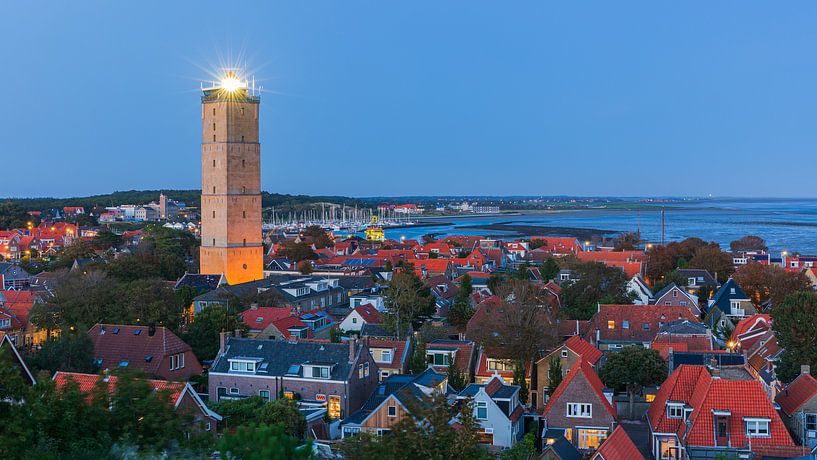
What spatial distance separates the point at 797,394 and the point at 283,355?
15.2m

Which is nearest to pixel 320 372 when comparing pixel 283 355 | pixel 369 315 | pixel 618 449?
pixel 283 355

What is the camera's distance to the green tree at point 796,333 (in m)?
26.8

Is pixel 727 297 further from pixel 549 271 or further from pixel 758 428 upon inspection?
pixel 758 428

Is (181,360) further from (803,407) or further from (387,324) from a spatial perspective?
(803,407)

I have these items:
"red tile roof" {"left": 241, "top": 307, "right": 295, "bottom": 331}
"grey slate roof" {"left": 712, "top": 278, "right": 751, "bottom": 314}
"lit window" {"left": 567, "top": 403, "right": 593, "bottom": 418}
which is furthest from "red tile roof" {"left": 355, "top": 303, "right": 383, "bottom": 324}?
"grey slate roof" {"left": 712, "top": 278, "right": 751, "bottom": 314}

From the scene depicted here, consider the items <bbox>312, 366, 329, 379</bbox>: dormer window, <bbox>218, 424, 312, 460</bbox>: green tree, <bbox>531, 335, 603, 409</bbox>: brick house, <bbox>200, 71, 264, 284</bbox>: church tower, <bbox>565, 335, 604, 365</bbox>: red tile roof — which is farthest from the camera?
<bbox>200, 71, 264, 284</bbox>: church tower

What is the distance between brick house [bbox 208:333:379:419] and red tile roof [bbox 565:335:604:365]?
24.2 ft

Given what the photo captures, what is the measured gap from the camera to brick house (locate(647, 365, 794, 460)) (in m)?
19.0

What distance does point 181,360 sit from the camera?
27.8 m

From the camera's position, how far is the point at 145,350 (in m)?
27.3

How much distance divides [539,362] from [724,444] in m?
10.0

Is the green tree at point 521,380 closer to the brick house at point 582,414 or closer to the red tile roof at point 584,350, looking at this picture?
the red tile roof at point 584,350

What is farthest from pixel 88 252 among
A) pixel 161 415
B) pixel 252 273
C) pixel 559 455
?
pixel 161 415

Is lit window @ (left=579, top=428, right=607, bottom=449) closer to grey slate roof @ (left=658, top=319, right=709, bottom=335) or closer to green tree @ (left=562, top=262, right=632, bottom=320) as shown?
grey slate roof @ (left=658, top=319, right=709, bottom=335)
